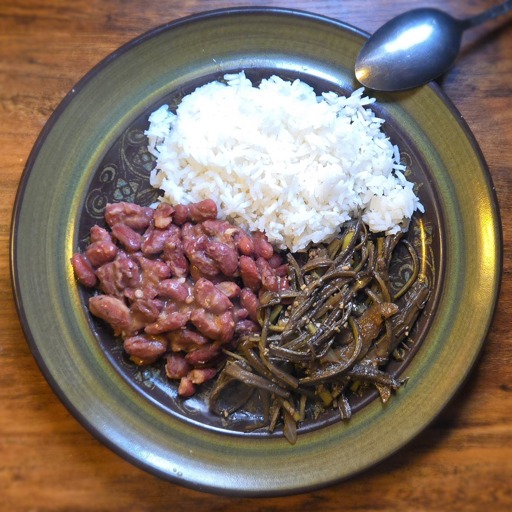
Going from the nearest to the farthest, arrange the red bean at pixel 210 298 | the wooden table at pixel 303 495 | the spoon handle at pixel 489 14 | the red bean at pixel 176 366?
1. the red bean at pixel 210 298
2. the red bean at pixel 176 366
3. the wooden table at pixel 303 495
4. the spoon handle at pixel 489 14

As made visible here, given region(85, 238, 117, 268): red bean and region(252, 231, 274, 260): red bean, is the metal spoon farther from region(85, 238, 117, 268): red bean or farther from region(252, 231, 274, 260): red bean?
region(85, 238, 117, 268): red bean

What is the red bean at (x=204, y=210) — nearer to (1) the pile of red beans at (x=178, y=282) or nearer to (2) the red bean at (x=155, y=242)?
(1) the pile of red beans at (x=178, y=282)

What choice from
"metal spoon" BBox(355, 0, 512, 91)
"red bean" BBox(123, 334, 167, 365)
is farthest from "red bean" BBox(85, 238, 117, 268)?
"metal spoon" BBox(355, 0, 512, 91)

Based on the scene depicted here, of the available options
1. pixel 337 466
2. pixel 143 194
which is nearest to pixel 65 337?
pixel 143 194

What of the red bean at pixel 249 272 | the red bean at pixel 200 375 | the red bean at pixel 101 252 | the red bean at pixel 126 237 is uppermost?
→ the red bean at pixel 126 237

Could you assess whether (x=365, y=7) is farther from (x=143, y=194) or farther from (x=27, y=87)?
(x=27, y=87)

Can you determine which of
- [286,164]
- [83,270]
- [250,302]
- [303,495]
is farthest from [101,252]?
[303,495]

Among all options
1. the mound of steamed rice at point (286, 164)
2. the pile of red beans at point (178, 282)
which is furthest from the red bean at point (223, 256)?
the mound of steamed rice at point (286, 164)
